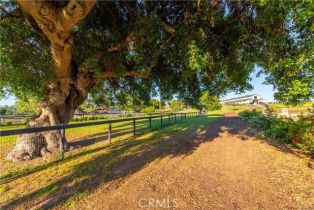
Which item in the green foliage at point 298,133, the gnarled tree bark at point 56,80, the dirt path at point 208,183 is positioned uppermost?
the gnarled tree bark at point 56,80

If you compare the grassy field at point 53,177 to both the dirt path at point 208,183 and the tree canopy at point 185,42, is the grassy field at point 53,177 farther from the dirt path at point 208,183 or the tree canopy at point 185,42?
the tree canopy at point 185,42

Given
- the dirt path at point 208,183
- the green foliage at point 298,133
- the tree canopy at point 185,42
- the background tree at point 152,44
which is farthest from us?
the green foliage at point 298,133

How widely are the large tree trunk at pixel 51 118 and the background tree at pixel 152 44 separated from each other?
0.13 feet

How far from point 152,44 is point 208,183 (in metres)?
4.92

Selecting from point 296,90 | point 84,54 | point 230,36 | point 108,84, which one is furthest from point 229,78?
point 108,84

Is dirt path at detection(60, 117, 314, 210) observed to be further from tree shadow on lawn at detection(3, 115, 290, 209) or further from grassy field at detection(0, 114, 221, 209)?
grassy field at detection(0, 114, 221, 209)

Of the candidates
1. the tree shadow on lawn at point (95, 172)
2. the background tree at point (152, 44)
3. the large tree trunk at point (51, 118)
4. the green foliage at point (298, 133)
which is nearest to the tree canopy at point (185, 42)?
the background tree at point (152, 44)

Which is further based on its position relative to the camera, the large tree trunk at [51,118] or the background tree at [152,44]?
the large tree trunk at [51,118]

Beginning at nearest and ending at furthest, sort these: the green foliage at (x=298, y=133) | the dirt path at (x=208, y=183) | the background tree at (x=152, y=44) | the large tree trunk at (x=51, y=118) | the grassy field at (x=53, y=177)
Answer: the dirt path at (x=208, y=183), the grassy field at (x=53, y=177), the background tree at (x=152, y=44), the green foliage at (x=298, y=133), the large tree trunk at (x=51, y=118)

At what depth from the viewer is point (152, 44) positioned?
6.52 metres

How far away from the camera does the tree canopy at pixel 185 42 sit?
446cm

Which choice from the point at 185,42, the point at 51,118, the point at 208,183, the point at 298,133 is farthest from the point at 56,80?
the point at 298,133

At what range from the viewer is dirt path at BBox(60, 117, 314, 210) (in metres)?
3.13

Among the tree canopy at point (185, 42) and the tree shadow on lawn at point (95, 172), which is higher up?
the tree canopy at point (185, 42)
